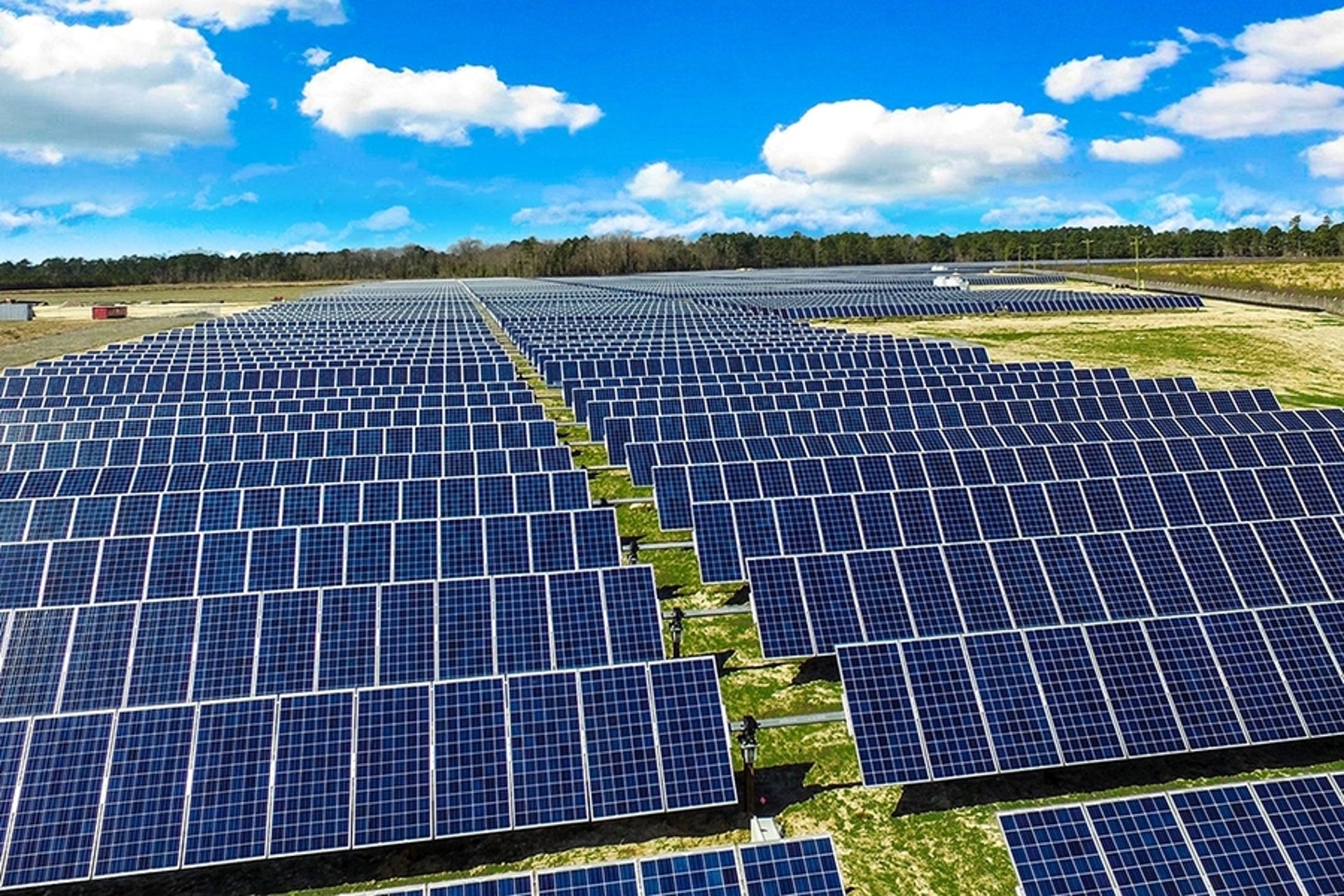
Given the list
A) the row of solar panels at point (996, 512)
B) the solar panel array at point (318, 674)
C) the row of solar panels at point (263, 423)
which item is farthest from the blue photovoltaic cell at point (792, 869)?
the row of solar panels at point (263, 423)

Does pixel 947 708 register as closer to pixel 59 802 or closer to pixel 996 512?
pixel 996 512

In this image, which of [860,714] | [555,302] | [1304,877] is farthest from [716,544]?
[555,302]

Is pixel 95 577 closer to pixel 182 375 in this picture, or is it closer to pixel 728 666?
pixel 728 666

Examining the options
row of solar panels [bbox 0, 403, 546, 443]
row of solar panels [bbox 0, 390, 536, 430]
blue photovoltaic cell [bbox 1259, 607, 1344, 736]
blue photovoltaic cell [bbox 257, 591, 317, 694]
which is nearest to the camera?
blue photovoltaic cell [bbox 1259, 607, 1344, 736]

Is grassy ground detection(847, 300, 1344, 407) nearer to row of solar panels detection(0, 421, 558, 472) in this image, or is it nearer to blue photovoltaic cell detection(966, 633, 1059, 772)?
blue photovoltaic cell detection(966, 633, 1059, 772)

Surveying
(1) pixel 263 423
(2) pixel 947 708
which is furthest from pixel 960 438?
(1) pixel 263 423

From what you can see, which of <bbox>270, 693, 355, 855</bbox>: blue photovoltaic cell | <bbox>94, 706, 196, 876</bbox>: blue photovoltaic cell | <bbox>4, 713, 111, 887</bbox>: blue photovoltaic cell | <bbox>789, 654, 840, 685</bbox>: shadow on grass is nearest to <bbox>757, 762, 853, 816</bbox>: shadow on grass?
<bbox>789, 654, 840, 685</bbox>: shadow on grass

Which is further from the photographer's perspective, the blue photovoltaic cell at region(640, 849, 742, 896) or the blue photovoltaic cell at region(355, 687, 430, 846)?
the blue photovoltaic cell at region(355, 687, 430, 846)
